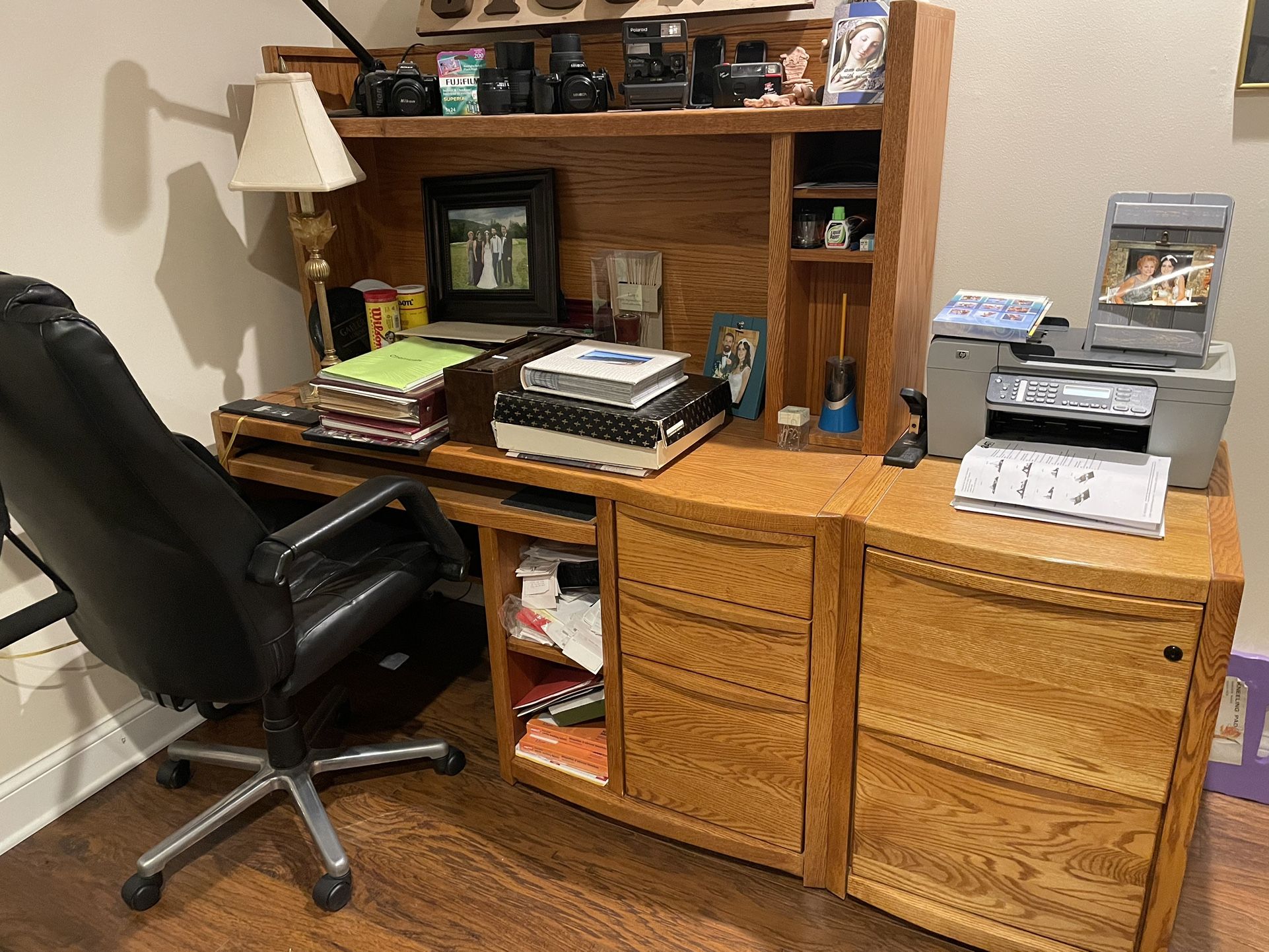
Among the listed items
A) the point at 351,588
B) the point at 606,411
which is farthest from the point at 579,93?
the point at 351,588

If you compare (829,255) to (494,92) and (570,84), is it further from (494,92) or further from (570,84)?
(494,92)

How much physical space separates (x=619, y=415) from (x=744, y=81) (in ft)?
1.96

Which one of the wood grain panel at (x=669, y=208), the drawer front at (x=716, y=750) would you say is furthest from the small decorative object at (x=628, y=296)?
the drawer front at (x=716, y=750)

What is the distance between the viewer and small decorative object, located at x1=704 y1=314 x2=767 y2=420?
190 cm

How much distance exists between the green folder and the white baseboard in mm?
909

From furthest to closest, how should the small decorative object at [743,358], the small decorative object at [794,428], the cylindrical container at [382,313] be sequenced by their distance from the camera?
1. the cylindrical container at [382,313]
2. the small decorative object at [743,358]
3. the small decorative object at [794,428]

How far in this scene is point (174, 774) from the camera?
2.01 meters

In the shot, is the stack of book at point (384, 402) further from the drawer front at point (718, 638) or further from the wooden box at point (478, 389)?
the drawer front at point (718, 638)

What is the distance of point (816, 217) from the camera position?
1.63 metres

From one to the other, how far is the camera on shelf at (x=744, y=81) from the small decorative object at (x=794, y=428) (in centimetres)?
53

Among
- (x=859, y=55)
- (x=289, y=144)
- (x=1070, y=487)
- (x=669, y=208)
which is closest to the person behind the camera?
(x=1070, y=487)

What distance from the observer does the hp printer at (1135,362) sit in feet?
4.64

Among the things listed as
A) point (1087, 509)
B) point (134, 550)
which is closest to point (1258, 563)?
point (1087, 509)

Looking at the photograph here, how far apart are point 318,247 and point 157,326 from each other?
374 mm
